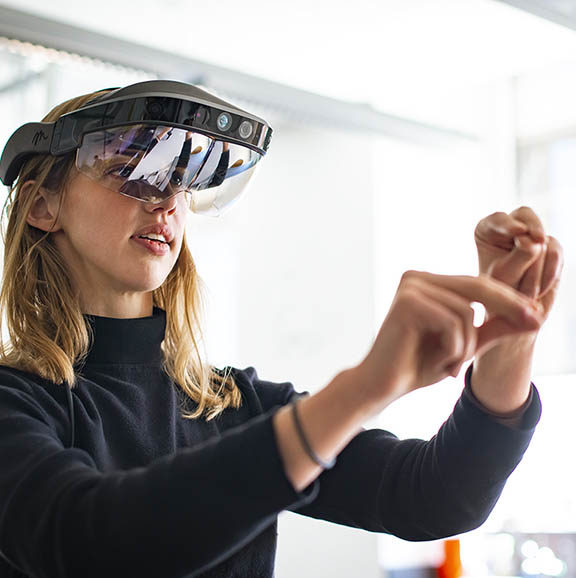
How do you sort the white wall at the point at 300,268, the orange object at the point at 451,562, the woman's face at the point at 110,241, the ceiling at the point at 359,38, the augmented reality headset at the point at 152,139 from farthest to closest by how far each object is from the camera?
Result: the white wall at the point at 300,268, the orange object at the point at 451,562, the ceiling at the point at 359,38, the woman's face at the point at 110,241, the augmented reality headset at the point at 152,139

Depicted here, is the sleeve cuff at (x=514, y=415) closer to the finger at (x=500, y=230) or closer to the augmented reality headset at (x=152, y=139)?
the finger at (x=500, y=230)

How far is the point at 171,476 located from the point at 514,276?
43 centimetres

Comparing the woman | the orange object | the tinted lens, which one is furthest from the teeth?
the orange object

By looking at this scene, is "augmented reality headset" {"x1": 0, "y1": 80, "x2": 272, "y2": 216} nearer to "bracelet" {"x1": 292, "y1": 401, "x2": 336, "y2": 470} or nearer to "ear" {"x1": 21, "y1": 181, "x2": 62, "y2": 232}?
"ear" {"x1": 21, "y1": 181, "x2": 62, "y2": 232}

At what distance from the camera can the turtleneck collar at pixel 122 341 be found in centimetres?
132

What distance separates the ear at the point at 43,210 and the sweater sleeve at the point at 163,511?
2.03 feet

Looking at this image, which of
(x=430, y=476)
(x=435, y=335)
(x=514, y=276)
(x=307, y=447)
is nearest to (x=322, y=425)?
(x=307, y=447)

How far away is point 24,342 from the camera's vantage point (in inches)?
50.4

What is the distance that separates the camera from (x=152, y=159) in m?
1.21

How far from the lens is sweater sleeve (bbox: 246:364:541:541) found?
106 cm

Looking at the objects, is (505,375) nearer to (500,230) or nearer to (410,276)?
(500,230)

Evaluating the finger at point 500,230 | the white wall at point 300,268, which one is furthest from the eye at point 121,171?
the white wall at point 300,268

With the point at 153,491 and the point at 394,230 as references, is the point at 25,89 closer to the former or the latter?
the point at 394,230

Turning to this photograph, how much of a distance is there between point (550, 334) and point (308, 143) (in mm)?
1568
